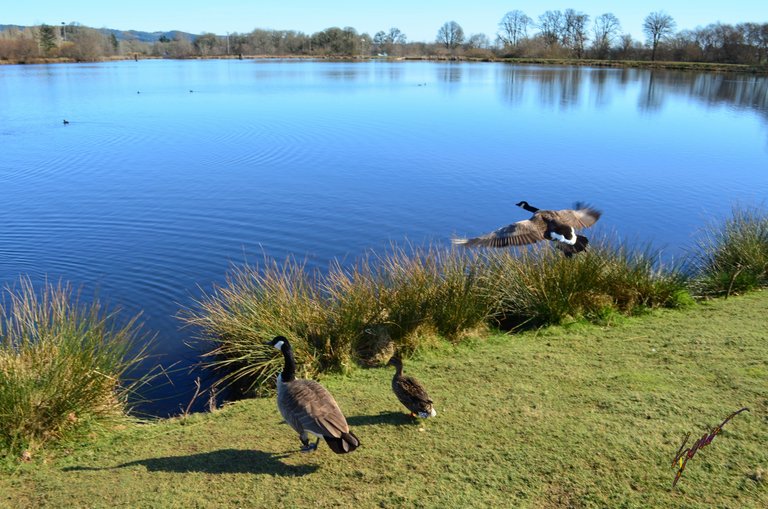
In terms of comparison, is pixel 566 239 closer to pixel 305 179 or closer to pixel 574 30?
pixel 305 179

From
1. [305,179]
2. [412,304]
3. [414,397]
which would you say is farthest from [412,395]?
[305,179]

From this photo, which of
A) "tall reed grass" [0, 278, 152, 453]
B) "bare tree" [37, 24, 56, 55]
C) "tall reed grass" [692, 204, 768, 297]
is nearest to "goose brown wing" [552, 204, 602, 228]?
"tall reed grass" [692, 204, 768, 297]

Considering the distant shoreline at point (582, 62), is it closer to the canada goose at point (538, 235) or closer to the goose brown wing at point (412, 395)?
the canada goose at point (538, 235)

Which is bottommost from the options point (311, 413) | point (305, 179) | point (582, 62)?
point (305, 179)

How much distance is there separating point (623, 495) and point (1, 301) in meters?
9.50

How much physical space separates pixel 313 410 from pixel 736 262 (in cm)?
781

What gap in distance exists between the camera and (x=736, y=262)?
9.10 meters

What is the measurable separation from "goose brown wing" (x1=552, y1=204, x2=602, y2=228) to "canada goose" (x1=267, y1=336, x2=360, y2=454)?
4163 millimetres

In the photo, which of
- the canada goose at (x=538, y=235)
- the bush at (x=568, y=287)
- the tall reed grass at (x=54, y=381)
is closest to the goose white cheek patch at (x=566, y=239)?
the canada goose at (x=538, y=235)

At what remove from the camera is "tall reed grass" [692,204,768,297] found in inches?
339

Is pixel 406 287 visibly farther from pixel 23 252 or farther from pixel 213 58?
pixel 213 58

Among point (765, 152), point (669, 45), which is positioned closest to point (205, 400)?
point (765, 152)

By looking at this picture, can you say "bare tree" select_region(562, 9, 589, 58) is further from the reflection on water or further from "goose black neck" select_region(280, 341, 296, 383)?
"goose black neck" select_region(280, 341, 296, 383)

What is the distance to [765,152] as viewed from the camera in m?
22.4
